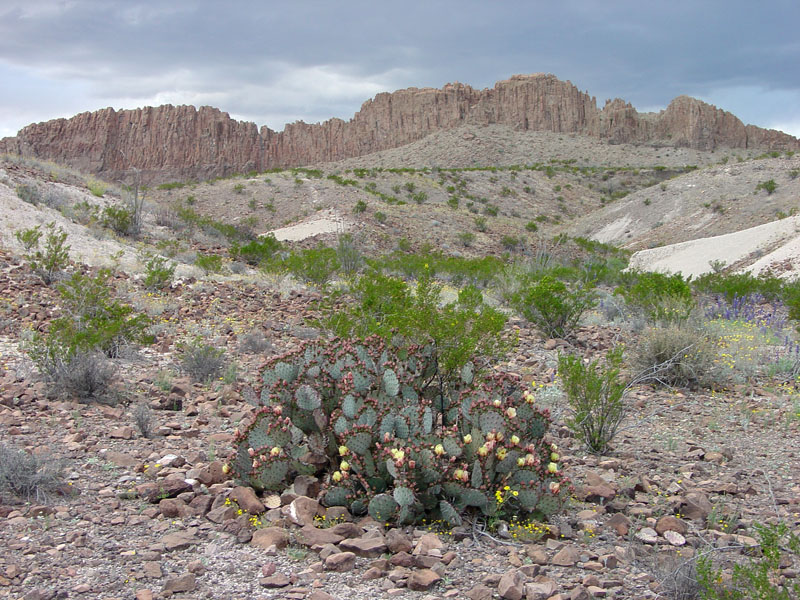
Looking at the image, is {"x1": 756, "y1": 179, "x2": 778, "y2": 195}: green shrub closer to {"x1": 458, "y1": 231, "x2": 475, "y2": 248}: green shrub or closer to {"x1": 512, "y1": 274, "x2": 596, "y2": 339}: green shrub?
{"x1": 458, "y1": 231, "x2": 475, "y2": 248}: green shrub

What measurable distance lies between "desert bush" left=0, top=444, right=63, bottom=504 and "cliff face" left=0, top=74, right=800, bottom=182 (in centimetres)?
8384

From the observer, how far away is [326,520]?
357cm

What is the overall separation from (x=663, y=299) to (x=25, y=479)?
26.2ft

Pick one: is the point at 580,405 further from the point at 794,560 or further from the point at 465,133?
the point at 465,133

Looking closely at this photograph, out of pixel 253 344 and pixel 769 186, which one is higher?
pixel 769 186

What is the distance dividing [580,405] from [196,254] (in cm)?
1206

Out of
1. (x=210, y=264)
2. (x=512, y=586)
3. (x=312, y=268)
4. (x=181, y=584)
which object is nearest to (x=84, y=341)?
(x=181, y=584)

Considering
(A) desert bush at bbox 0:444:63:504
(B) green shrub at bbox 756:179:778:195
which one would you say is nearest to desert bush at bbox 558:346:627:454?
(A) desert bush at bbox 0:444:63:504

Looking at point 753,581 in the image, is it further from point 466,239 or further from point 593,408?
point 466,239

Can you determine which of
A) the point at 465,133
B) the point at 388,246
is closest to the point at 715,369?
the point at 388,246

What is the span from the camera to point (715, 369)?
6527 mm

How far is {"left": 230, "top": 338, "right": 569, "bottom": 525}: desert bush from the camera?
3510 mm

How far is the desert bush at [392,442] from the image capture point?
138 inches

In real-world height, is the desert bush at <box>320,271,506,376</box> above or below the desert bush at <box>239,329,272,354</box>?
above
